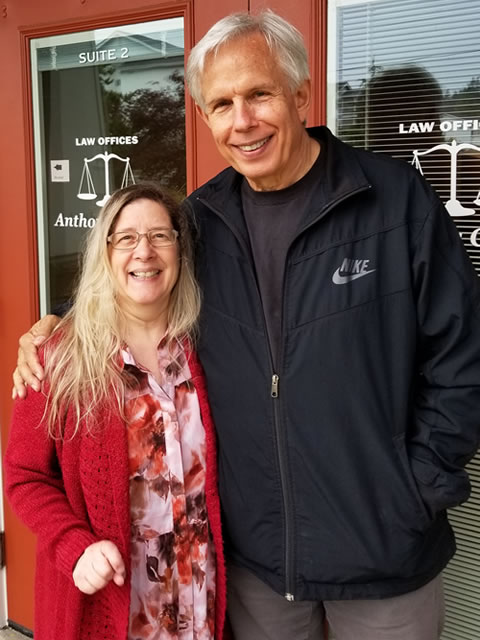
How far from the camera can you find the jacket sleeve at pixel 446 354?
157 centimetres

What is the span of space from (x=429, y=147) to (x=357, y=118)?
0.25 meters

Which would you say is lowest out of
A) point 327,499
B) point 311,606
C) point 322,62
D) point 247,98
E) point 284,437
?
point 311,606

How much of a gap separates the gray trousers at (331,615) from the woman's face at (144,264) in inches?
30.3

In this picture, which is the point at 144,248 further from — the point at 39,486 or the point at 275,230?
the point at 39,486

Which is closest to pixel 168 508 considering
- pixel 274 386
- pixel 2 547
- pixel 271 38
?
pixel 274 386

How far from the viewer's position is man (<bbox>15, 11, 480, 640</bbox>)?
159cm

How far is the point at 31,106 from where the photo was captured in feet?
9.24

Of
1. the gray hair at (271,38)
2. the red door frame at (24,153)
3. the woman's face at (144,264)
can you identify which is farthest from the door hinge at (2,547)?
the gray hair at (271,38)

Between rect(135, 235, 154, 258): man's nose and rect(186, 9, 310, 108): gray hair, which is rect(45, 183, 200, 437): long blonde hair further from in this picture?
rect(186, 9, 310, 108): gray hair

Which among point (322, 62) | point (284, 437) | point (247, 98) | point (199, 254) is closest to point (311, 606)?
point (284, 437)

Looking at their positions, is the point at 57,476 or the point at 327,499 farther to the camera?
the point at 57,476

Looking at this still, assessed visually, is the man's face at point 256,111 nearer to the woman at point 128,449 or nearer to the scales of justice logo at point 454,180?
the woman at point 128,449

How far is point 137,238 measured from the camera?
1749 millimetres

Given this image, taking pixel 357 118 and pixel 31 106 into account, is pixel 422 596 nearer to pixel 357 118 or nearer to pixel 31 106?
pixel 357 118
